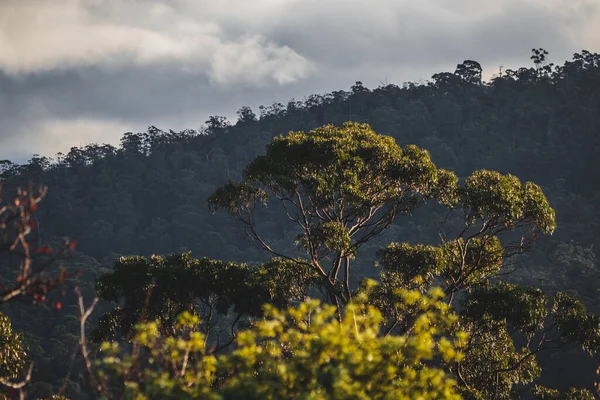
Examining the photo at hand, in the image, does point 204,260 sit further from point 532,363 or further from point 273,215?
point 273,215

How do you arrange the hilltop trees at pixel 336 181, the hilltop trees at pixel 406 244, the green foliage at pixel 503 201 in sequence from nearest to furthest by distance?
the green foliage at pixel 503 201 → the hilltop trees at pixel 406 244 → the hilltop trees at pixel 336 181

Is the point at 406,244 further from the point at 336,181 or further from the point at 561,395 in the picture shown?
the point at 561,395

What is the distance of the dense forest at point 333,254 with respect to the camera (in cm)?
1036

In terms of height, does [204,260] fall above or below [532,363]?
above

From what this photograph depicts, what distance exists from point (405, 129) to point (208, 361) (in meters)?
146

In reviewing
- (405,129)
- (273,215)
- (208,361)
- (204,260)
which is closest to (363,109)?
(405,129)

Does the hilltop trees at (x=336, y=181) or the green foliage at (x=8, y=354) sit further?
the green foliage at (x=8, y=354)

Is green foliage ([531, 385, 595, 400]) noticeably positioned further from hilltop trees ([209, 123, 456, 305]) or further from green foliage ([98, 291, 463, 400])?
green foliage ([98, 291, 463, 400])

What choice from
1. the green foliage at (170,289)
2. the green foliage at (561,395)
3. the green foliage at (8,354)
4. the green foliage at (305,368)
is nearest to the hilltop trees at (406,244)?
the green foliage at (561,395)

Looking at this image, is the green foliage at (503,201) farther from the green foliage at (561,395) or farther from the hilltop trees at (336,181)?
the green foliage at (561,395)

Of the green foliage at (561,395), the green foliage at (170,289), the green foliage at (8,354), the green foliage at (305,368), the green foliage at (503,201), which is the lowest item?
the green foliage at (561,395)

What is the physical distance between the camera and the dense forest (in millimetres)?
10359

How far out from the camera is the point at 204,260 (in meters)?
29.5

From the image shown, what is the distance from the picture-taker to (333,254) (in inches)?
3386
